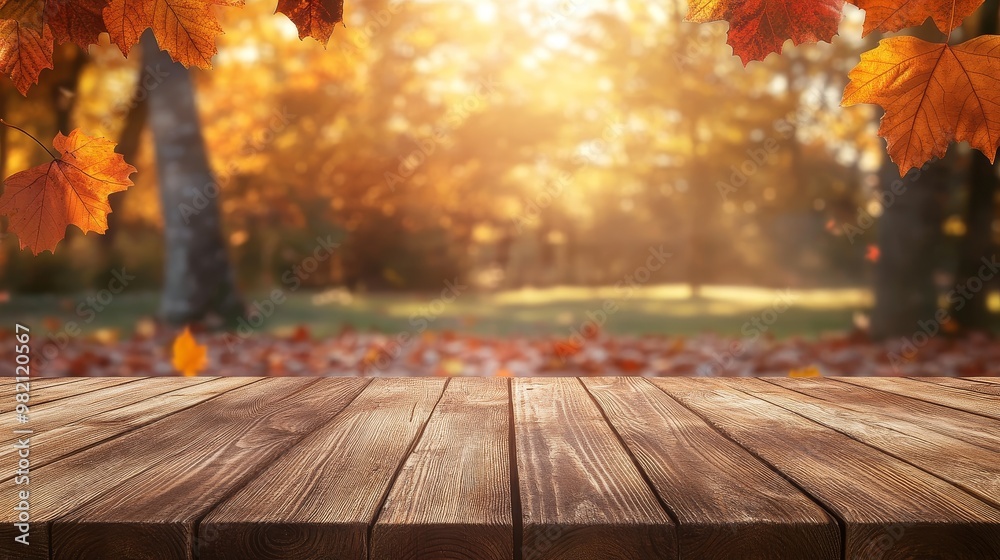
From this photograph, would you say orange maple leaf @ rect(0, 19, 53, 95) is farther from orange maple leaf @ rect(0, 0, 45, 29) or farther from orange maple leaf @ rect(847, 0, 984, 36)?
orange maple leaf @ rect(847, 0, 984, 36)

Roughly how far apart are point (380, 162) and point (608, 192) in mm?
5188

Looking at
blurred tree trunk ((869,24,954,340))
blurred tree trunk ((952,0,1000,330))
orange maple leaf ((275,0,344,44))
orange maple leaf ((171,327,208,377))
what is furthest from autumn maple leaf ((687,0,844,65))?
blurred tree trunk ((952,0,1000,330))

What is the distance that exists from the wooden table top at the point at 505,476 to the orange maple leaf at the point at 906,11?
0.60m

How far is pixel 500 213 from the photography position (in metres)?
11.9

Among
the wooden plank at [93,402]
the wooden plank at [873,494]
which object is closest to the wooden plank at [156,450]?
the wooden plank at [93,402]

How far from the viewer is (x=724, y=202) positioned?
37.3ft

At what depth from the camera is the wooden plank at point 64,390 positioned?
157 cm

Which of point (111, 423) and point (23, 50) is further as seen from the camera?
point (111, 423)

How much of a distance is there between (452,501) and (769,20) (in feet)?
2.38

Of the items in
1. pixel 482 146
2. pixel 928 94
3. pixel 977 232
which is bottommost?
pixel 928 94

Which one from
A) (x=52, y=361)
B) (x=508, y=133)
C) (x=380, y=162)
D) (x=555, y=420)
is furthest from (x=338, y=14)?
(x=508, y=133)

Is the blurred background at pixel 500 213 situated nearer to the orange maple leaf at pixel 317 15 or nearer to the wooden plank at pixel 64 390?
the wooden plank at pixel 64 390

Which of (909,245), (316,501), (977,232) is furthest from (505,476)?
(977,232)

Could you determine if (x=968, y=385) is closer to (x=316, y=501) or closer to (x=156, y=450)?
(x=316, y=501)
